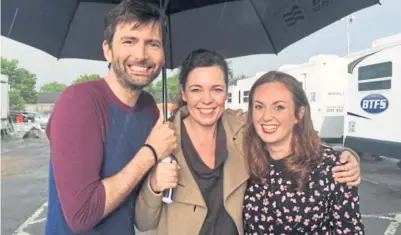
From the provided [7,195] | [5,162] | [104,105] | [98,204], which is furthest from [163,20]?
[5,162]

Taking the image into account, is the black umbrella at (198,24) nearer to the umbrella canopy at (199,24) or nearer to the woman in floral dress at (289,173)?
the umbrella canopy at (199,24)

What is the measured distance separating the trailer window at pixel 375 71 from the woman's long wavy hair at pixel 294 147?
26.5 ft

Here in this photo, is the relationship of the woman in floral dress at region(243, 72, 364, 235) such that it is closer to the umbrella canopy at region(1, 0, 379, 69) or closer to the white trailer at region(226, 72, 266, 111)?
the umbrella canopy at region(1, 0, 379, 69)

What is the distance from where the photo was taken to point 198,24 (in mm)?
2793

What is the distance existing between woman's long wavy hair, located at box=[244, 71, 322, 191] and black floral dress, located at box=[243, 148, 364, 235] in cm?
5

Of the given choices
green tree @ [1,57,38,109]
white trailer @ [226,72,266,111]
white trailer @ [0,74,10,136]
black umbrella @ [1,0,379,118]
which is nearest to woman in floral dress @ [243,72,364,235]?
black umbrella @ [1,0,379,118]

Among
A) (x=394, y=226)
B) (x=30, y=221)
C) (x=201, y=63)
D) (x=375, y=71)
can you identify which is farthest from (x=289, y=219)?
(x=375, y=71)

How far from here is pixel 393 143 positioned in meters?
8.80

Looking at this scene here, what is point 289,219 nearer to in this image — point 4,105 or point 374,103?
point 374,103

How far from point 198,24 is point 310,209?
160 cm

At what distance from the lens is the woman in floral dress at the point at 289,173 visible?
1.79m

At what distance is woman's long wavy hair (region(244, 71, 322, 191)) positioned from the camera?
1848mm

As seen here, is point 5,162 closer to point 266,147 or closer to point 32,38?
point 32,38

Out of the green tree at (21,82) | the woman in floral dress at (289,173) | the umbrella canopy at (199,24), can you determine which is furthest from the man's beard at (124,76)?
the green tree at (21,82)
